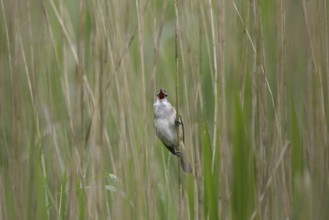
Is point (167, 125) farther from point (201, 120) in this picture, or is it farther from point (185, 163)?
point (201, 120)

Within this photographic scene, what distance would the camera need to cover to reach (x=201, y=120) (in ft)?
6.84

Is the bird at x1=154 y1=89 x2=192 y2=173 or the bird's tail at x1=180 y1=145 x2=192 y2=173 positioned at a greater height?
the bird at x1=154 y1=89 x2=192 y2=173

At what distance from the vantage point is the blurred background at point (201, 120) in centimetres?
192

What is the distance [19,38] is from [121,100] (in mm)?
347

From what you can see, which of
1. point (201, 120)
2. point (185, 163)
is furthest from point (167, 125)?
point (201, 120)

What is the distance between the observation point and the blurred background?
6.31 ft

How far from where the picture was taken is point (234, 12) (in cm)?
213

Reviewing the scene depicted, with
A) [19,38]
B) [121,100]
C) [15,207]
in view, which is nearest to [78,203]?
[15,207]

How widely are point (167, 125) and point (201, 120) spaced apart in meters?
0.27

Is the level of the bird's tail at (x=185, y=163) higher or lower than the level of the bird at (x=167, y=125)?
lower

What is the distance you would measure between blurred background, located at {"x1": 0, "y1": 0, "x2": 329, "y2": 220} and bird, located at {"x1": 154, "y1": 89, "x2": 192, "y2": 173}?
0.05 m

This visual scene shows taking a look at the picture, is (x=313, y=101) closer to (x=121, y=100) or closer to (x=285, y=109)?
(x=285, y=109)

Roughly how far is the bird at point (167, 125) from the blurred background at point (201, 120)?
0.05 m

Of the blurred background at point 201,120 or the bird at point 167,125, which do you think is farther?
the bird at point 167,125
